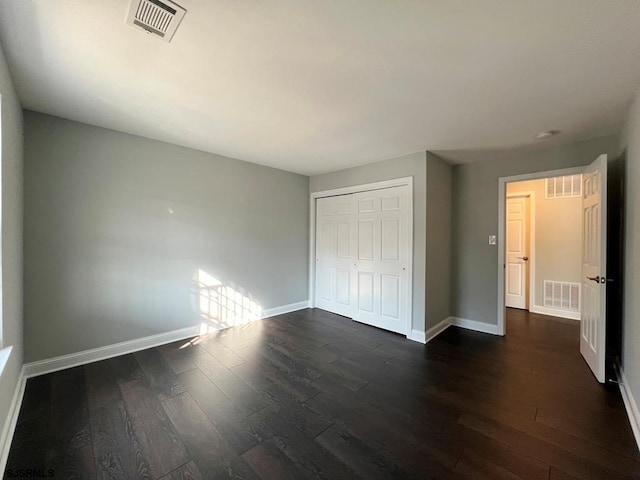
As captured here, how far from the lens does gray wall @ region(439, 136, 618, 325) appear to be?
3.38 metres

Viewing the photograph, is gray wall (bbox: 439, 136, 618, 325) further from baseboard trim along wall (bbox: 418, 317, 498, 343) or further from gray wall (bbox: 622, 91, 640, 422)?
gray wall (bbox: 622, 91, 640, 422)

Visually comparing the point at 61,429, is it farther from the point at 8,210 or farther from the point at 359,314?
the point at 359,314

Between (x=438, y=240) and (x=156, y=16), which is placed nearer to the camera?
(x=156, y=16)

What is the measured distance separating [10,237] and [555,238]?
6.68 m

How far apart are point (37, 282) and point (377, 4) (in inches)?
137

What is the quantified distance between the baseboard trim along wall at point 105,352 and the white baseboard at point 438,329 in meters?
2.94

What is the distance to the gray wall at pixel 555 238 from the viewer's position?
4.10m

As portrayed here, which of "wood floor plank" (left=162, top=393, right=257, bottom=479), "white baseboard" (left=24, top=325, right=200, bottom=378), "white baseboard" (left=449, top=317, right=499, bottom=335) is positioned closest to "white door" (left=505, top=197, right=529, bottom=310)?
"white baseboard" (left=449, top=317, right=499, bottom=335)

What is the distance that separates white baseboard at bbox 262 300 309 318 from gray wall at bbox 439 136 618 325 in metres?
2.48

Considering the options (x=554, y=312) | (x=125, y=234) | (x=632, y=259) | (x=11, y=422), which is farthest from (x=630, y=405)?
(x=125, y=234)

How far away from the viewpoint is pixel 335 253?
440 centimetres

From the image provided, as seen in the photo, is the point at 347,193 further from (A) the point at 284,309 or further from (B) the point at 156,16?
(B) the point at 156,16

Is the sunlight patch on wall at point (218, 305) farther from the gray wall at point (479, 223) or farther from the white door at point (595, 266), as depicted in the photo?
the white door at point (595, 266)

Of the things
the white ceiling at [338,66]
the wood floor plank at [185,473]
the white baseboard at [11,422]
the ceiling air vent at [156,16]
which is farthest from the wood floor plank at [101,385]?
the ceiling air vent at [156,16]
